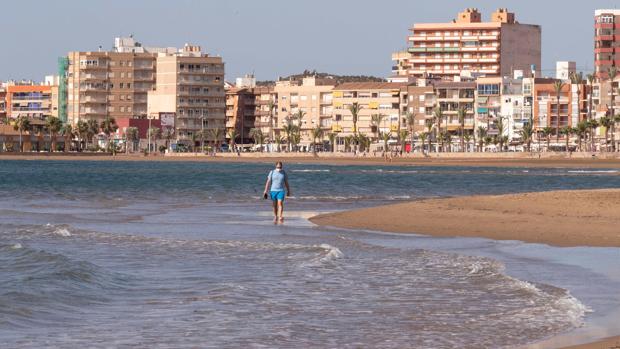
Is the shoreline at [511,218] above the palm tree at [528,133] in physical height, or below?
below

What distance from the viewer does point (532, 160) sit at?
540 feet

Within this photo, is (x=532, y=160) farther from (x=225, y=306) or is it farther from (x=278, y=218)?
(x=225, y=306)

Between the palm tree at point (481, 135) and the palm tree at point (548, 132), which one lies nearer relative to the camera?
the palm tree at point (548, 132)

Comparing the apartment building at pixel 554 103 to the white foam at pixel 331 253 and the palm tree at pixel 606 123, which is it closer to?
the palm tree at pixel 606 123

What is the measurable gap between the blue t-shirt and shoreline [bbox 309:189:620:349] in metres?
1.84

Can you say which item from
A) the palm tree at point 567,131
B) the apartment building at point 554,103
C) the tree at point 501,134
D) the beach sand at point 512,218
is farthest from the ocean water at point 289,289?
the apartment building at point 554,103

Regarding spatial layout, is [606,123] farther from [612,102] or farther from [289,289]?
[289,289]

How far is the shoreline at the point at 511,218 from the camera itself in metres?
30.8

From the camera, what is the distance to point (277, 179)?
3566 cm

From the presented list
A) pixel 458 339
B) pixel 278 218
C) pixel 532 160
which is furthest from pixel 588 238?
pixel 532 160

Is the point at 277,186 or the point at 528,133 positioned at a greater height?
the point at 528,133

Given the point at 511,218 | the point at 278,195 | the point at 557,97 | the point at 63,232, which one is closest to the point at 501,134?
the point at 557,97

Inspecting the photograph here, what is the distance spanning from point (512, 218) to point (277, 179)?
662cm

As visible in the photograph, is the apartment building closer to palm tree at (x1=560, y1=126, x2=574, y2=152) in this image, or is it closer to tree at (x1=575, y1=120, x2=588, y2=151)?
palm tree at (x1=560, y1=126, x2=574, y2=152)
